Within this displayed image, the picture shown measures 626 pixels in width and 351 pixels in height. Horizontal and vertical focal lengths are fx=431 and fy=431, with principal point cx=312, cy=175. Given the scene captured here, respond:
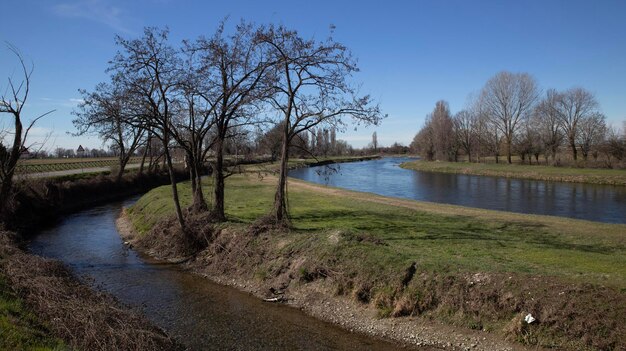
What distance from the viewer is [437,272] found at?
37.8 ft

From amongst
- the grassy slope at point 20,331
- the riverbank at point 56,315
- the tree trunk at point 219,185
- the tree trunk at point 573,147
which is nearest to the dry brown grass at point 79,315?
the riverbank at point 56,315

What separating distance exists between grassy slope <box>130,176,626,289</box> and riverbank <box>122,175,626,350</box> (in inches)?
2.2

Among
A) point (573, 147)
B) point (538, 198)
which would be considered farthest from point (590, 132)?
point (538, 198)

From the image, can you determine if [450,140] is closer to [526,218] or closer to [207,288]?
[526,218]

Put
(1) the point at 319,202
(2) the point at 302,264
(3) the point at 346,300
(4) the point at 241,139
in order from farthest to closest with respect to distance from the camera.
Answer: (1) the point at 319,202 → (4) the point at 241,139 → (2) the point at 302,264 → (3) the point at 346,300

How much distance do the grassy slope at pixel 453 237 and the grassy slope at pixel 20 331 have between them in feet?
26.7

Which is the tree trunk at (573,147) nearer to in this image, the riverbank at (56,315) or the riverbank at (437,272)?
the riverbank at (437,272)

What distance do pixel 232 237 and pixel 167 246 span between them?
3.96 metres

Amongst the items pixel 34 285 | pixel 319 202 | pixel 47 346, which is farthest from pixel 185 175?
pixel 47 346

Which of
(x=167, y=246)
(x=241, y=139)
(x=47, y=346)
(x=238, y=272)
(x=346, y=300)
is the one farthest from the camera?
(x=241, y=139)

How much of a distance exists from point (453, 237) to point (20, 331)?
1454 centimetres

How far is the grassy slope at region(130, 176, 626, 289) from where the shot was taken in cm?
1208

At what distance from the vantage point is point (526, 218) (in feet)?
73.9

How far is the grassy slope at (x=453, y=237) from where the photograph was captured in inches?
476
